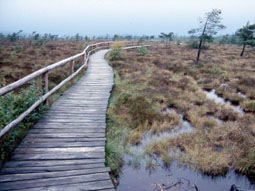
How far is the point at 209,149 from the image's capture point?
5.14 metres

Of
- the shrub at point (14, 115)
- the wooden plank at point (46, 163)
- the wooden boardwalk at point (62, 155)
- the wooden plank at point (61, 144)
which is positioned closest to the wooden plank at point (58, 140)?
the wooden boardwalk at point (62, 155)

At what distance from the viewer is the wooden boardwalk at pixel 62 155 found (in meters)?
2.97

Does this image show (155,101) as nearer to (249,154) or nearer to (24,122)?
(249,154)

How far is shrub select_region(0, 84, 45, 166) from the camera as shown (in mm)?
3715

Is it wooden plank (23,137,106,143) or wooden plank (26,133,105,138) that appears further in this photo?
wooden plank (26,133,105,138)

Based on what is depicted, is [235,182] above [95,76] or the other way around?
the other way around

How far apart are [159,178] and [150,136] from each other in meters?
1.87

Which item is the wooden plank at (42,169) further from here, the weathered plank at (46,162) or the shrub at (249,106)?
the shrub at (249,106)

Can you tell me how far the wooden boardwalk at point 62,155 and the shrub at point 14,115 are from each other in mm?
181

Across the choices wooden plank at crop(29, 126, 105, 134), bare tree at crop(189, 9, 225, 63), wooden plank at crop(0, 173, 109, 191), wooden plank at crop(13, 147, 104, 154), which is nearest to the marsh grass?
wooden plank at crop(29, 126, 105, 134)

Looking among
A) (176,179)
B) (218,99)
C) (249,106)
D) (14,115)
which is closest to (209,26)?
(218,99)

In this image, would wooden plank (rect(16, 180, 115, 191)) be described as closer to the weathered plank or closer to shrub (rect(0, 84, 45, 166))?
the weathered plank

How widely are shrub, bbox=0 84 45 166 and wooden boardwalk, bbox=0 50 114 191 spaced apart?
0.18m

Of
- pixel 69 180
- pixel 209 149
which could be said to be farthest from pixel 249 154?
pixel 69 180
